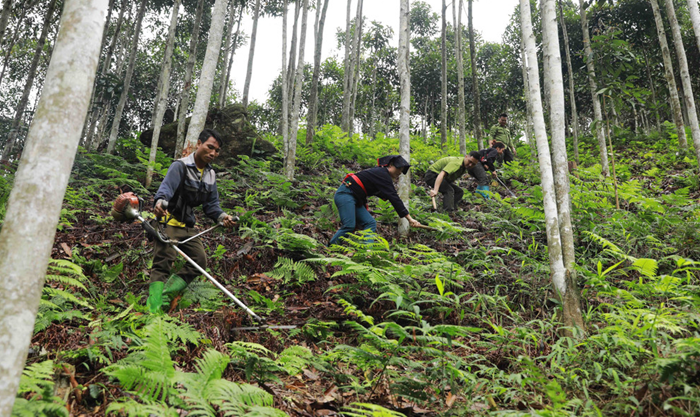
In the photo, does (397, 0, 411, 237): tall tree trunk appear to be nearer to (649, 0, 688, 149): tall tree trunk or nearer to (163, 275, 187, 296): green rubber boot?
(163, 275, 187, 296): green rubber boot

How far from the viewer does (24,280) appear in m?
1.38

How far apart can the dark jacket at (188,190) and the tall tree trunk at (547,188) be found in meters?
3.58

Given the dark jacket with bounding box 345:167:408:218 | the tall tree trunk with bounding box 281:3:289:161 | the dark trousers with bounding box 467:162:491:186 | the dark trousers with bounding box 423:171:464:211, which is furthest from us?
the tall tree trunk with bounding box 281:3:289:161

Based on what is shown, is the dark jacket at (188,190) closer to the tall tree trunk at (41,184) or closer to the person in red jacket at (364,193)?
the person in red jacket at (364,193)

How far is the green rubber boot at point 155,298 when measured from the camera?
338 cm

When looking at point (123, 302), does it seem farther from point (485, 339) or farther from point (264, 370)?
point (485, 339)

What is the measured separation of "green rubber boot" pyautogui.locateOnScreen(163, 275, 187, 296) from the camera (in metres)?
3.83

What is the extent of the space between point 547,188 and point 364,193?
2.54 m

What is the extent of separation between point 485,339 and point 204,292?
2.99 m

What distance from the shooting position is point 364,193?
5797 mm

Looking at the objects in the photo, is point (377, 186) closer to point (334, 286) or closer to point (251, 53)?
point (334, 286)

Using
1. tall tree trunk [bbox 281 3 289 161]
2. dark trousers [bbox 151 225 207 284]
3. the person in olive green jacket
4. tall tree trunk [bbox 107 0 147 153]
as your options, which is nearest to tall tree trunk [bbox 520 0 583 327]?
dark trousers [bbox 151 225 207 284]

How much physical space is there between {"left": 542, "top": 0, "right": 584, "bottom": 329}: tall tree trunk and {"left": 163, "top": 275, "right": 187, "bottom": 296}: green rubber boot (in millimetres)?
3909

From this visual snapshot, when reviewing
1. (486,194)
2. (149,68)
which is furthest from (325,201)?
(149,68)
